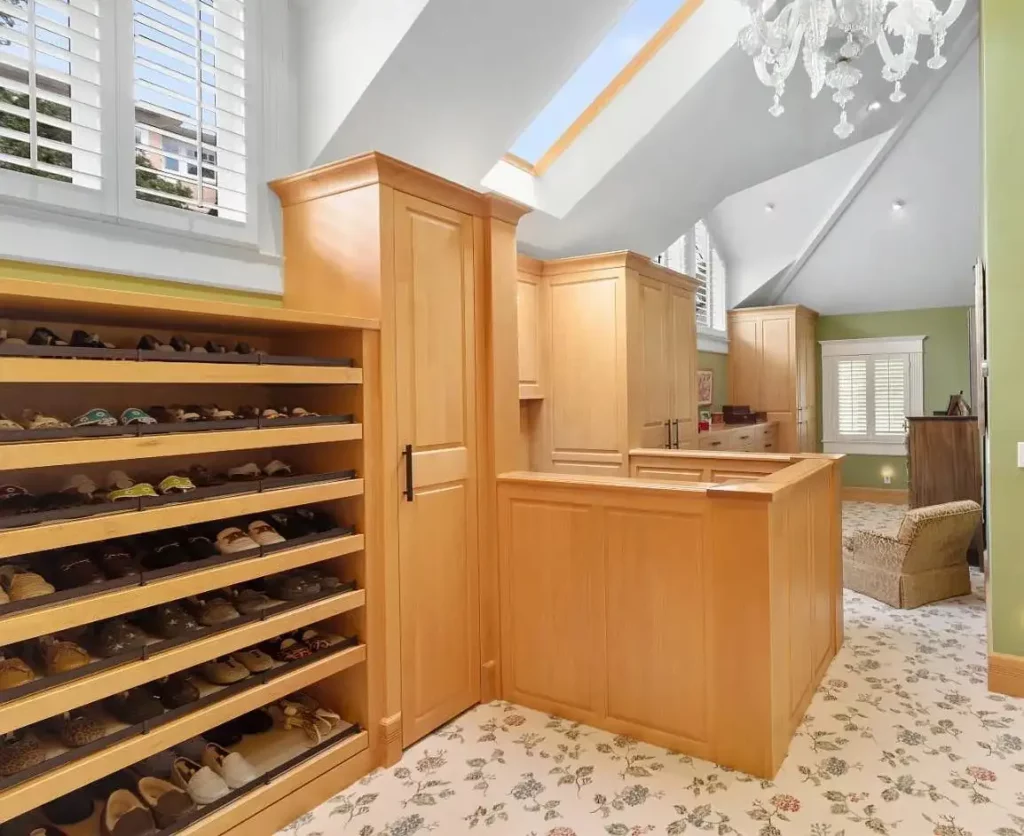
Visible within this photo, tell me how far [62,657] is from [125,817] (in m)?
0.47

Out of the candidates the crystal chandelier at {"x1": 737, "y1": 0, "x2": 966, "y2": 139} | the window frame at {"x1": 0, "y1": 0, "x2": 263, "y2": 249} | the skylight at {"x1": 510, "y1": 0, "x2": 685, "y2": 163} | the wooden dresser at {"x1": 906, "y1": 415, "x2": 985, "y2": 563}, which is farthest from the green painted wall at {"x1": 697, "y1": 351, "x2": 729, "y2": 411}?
the window frame at {"x1": 0, "y1": 0, "x2": 263, "y2": 249}

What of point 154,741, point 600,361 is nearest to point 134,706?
point 154,741

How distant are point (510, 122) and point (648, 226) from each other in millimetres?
2011

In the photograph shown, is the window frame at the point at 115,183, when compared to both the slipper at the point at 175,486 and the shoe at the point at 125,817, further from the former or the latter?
the shoe at the point at 125,817

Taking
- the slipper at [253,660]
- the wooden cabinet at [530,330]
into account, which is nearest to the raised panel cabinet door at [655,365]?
the wooden cabinet at [530,330]

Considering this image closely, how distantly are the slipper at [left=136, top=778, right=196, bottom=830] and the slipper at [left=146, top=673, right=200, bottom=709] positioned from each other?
24cm

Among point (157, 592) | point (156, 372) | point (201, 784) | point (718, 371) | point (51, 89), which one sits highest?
point (51, 89)

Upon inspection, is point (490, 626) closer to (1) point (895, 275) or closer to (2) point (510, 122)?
(2) point (510, 122)

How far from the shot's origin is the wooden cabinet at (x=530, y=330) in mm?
4414

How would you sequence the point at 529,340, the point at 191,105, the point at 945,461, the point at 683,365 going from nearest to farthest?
the point at 191,105 → the point at 529,340 → the point at 683,365 → the point at 945,461

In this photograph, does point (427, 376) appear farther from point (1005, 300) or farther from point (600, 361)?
point (1005, 300)

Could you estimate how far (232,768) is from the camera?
2.09 m

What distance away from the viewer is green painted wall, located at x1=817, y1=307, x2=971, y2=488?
7746mm

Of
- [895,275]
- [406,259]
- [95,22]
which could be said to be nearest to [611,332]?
[406,259]
